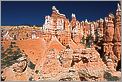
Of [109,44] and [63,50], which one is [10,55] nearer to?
[63,50]

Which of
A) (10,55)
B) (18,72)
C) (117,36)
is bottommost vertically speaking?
(18,72)

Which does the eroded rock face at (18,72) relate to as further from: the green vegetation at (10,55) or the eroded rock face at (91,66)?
the eroded rock face at (91,66)

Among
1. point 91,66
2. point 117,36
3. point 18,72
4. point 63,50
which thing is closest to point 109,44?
point 117,36

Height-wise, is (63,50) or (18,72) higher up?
(63,50)

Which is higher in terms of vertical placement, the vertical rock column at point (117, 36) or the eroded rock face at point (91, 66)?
the vertical rock column at point (117, 36)

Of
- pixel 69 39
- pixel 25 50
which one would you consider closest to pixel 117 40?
pixel 69 39

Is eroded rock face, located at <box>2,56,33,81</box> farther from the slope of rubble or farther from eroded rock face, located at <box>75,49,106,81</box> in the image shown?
eroded rock face, located at <box>75,49,106,81</box>

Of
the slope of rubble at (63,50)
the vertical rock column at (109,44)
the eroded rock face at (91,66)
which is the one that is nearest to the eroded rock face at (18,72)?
the slope of rubble at (63,50)

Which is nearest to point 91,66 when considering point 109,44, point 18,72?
point 109,44

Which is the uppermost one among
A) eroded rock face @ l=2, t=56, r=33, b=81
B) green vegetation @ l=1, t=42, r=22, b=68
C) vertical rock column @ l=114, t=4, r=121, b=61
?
vertical rock column @ l=114, t=4, r=121, b=61

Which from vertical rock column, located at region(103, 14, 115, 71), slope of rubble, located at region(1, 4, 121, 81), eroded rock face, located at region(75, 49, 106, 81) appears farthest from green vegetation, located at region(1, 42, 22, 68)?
vertical rock column, located at region(103, 14, 115, 71)

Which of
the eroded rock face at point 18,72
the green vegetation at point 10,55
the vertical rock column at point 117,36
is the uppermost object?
the vertical rock column at point 117,36
